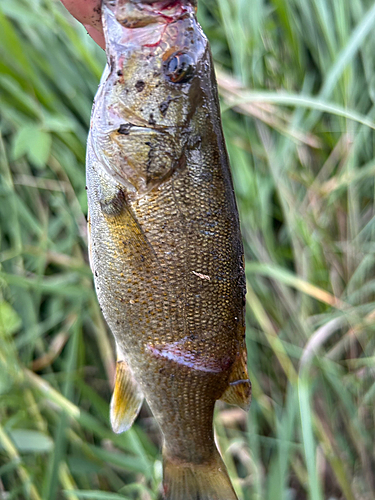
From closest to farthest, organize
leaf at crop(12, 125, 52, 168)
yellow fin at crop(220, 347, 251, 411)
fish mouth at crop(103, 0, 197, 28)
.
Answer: fish mouth at crop(103, 0, 197, 28)
yellow fin at crop(220, 347, 251, 411)
leaf at crop(12, 125, 52, 168)

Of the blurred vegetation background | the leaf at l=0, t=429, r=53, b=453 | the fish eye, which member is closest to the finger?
the fish eye

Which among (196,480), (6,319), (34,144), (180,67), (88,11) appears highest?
(88,11)

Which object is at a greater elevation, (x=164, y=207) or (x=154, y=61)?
(x=154, y=61)

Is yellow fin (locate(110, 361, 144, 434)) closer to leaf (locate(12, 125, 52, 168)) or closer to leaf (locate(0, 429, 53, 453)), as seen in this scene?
leaf (locate(0, 429, 53, 453))

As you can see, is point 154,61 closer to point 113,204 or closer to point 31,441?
point 113,204

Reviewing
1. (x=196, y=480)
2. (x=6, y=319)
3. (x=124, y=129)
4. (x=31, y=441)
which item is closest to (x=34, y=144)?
(x=6, y=319)

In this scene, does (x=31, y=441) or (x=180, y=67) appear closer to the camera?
(x=180, y=67)
